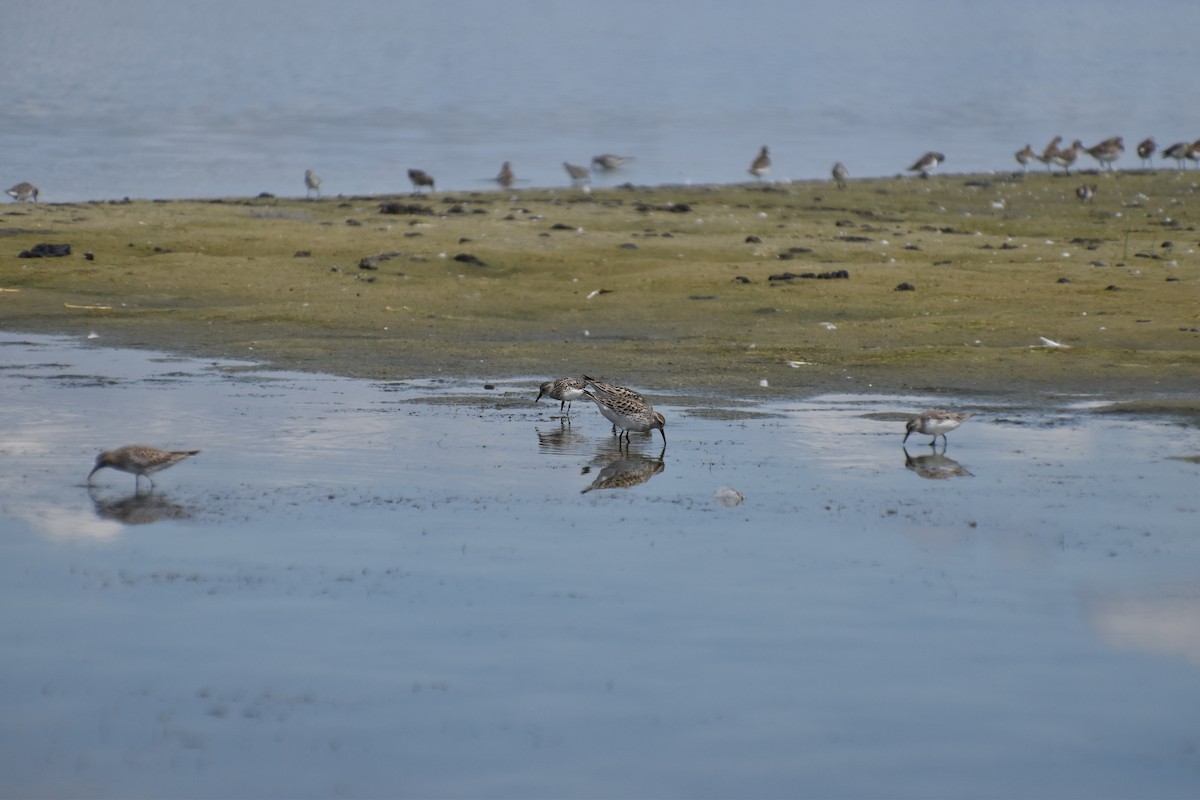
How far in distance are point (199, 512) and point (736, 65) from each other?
89.1 meters

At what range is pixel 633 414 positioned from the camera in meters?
15.1

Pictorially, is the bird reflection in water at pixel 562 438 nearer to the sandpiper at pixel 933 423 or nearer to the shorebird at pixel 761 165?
the sandpiper at pixel 933 423

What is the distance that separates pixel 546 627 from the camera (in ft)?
Answer: 32.3

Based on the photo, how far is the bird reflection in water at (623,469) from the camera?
45.5 ft

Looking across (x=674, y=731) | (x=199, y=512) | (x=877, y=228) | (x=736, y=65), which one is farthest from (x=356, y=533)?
(x=736, y=65)

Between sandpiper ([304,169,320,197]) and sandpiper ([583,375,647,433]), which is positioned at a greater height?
sandpiper ([304,169,320,197])

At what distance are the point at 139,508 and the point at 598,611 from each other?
418 centimetres

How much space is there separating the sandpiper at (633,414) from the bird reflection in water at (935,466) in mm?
2119

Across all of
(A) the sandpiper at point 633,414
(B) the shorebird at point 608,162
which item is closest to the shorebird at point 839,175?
(B) the shorebird at point 608,162

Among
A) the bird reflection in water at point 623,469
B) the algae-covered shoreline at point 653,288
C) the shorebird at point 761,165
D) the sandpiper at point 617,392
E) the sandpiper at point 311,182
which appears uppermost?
the shorebird at point 761,165

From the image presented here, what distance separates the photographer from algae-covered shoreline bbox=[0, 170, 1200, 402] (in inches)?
789

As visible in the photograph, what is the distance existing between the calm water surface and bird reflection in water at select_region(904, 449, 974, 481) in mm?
27304

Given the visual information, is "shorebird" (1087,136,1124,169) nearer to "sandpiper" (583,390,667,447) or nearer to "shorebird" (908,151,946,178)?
"shorebird" (908,151,946,178)

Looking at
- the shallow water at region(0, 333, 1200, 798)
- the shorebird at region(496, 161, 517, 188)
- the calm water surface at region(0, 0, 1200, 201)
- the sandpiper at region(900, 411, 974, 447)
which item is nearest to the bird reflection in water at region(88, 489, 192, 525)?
the shallow water at region(0, 333, 1200, 798)
